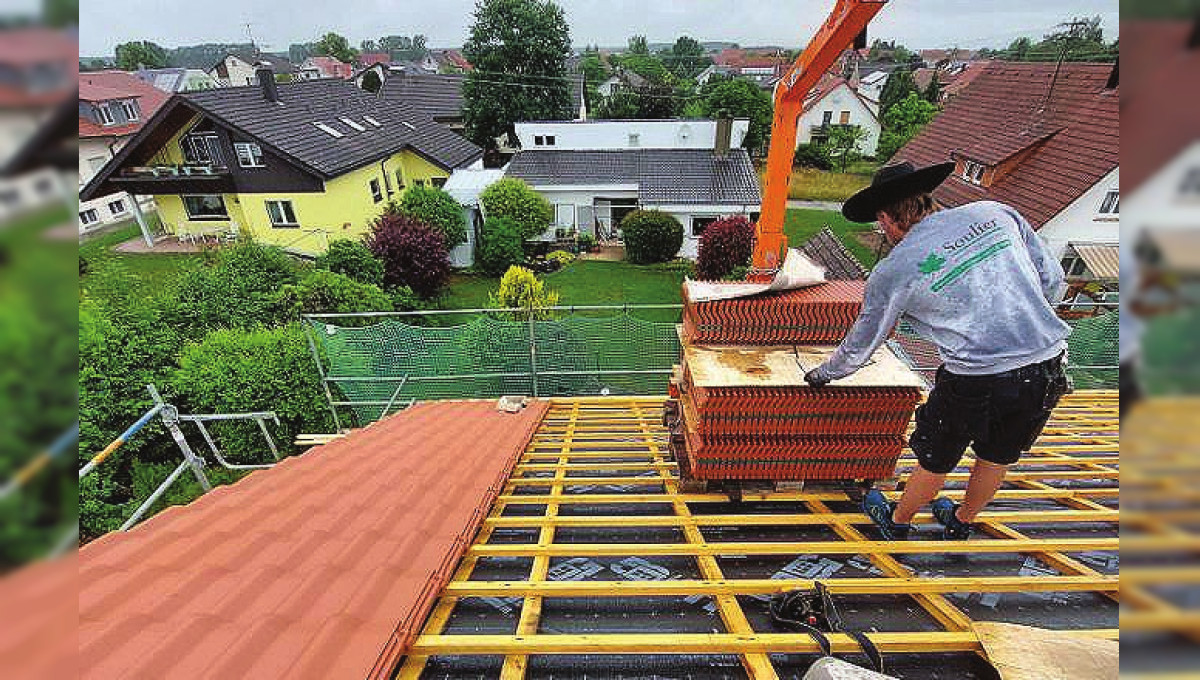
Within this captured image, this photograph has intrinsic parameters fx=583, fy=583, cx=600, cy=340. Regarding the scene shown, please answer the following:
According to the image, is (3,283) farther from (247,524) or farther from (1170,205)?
(247,524)

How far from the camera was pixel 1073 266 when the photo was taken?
1446 centimetres

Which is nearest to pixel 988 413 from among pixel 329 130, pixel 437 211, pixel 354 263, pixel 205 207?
pixel 354 263

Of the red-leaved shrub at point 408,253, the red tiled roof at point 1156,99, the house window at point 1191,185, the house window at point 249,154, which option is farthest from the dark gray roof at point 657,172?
the house window at point 1191,185

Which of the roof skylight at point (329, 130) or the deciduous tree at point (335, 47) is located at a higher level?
the deciduous tree at point (335, 47)

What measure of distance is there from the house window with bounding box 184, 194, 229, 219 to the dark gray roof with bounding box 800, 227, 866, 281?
1943 centimetres

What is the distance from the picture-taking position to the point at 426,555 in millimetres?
2707

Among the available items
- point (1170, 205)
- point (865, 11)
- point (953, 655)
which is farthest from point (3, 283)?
point (865, 11)

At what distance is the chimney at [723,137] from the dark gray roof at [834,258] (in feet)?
27.9

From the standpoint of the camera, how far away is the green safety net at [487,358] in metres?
8.81

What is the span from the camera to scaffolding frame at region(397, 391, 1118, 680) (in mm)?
2119

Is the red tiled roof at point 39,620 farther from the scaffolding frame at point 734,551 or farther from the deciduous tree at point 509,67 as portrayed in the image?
the deciduous tree at point 509,67

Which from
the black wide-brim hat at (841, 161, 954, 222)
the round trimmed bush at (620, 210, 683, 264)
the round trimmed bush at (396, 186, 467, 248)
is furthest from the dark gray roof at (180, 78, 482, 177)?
the black wide-brim hat at (841, 161, 954, 222)

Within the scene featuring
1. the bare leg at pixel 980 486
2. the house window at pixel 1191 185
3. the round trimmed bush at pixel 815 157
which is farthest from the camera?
the round trimmed bush at pixel 815 157

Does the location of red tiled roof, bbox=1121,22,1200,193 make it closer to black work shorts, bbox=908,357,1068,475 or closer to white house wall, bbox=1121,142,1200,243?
white house wall, bbox=1121,142,1200,243
